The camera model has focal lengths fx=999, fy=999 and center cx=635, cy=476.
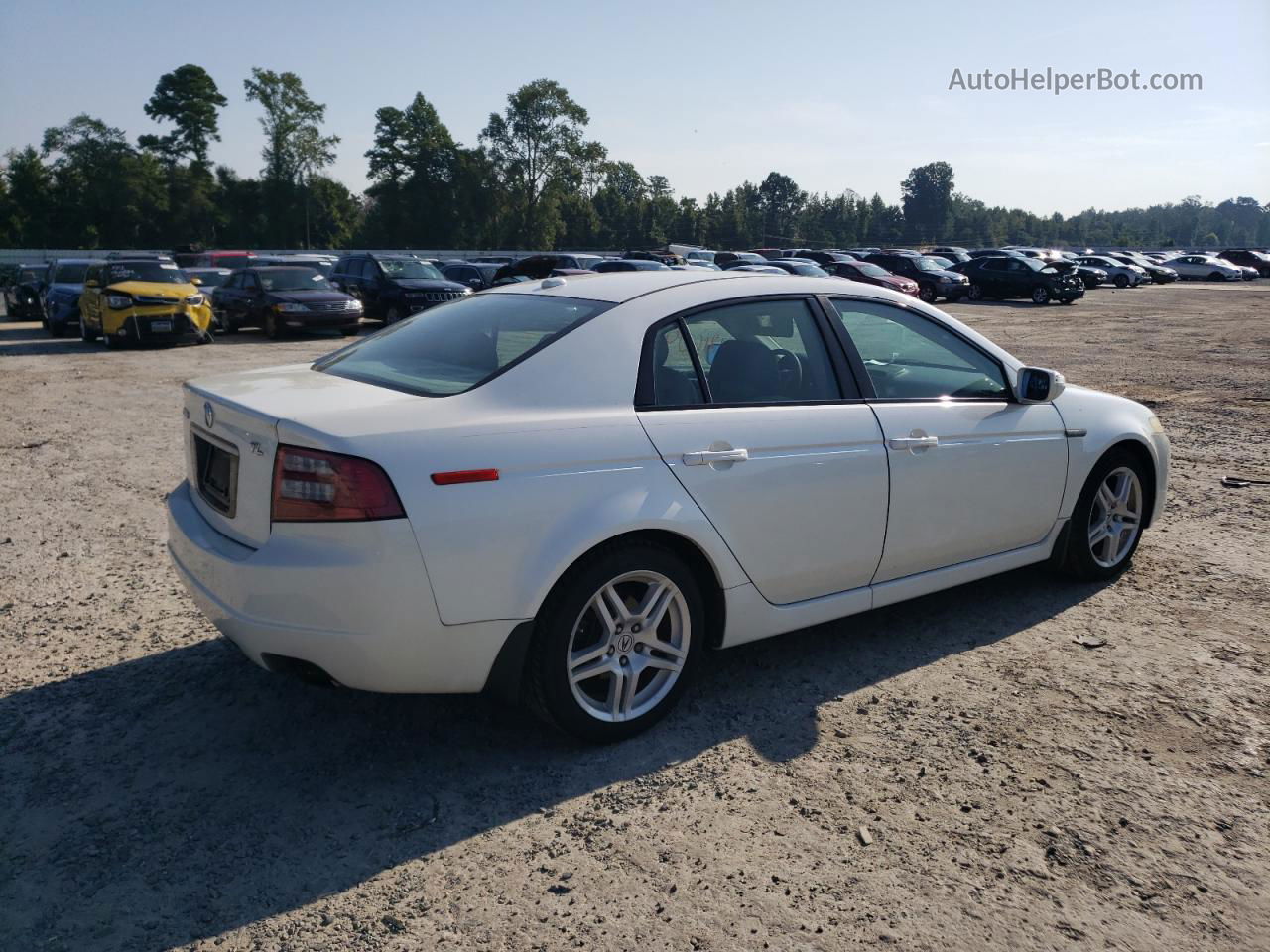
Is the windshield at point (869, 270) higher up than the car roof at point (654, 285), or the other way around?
the windshield at point (869, 270)

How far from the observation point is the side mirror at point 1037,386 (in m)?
4.55

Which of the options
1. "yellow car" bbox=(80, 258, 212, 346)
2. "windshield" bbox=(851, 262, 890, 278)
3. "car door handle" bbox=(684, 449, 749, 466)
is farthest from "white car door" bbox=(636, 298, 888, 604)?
"windshield" bbox=(851, 262, 890, 278)

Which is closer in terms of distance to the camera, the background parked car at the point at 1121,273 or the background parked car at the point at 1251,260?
the background parked car at the point at 1121,273

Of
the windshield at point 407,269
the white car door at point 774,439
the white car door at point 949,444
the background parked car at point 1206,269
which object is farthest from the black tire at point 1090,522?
the background parked car at point 1206,269

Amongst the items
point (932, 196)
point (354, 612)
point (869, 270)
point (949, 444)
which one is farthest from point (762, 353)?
point (932, 196)

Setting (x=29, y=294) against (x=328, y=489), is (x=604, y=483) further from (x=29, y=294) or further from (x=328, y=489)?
(x=29, y=294)

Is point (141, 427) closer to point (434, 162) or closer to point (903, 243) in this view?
point (434, 162)

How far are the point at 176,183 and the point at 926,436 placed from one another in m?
90.7

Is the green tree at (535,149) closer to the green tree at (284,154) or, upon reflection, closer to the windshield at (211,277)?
the green tree at (284,154)

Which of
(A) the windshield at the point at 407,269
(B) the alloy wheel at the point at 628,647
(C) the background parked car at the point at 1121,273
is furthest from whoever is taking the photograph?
(C) the background parked car at the point at 1121,273

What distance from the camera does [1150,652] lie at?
429 cm

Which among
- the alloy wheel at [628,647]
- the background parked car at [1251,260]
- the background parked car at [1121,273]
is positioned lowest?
the alloy wheel at [628,647]

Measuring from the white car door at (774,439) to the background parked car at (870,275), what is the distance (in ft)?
91.0

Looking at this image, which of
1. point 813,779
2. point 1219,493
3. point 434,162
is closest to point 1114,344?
point 1219,493
